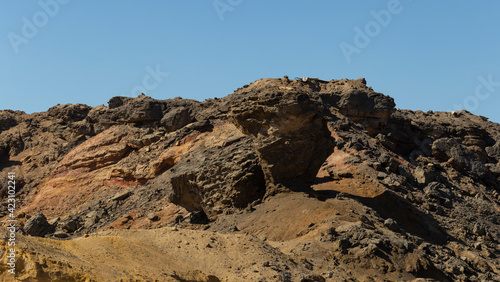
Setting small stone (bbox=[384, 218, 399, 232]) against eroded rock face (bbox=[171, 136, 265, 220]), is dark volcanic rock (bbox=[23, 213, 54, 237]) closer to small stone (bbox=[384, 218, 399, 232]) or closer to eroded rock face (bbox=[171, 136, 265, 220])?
eroded rock face (bbox=[171, 136, 265, 220])

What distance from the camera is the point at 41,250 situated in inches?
384

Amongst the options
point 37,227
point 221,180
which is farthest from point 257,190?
point 37,227

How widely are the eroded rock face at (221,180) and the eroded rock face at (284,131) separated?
3.25 feet

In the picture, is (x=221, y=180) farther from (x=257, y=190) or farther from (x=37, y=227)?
(x=37, y=227)

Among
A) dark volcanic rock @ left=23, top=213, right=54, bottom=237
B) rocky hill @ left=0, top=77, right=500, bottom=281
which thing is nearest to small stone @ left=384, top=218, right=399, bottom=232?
rocky hill @ left=0, top=77, right=500, bottom=281

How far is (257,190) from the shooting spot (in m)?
23.0

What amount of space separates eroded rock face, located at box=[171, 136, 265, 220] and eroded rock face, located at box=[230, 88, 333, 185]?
99 centimetres

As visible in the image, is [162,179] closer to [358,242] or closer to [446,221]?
[446,221]

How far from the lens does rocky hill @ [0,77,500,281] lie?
1359cm

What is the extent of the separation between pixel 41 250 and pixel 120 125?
3237cm

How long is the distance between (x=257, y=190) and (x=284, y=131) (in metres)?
3.13

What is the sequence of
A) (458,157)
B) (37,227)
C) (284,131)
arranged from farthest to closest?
(458,157) → (37,227) → (284,131)

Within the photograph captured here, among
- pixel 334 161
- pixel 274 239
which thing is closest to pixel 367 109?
pixel 334 161

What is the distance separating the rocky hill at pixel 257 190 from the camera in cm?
1359
